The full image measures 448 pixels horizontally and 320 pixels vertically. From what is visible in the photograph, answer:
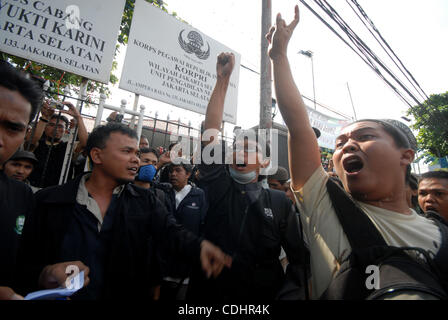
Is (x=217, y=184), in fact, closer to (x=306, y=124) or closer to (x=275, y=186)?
(x=306, y=124)

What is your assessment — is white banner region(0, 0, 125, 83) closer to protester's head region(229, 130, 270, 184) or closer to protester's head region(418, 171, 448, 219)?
protester's head region(229, 130, 270, 184)

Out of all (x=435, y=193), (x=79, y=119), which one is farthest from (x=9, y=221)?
(x=435, y=193)

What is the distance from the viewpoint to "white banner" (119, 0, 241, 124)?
450 centimetres

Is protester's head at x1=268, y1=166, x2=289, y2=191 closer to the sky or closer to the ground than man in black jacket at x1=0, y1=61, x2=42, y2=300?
closer to the sky

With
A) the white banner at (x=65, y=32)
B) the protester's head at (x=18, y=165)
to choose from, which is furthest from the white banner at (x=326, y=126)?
the protester's head at (x=18, y=165)

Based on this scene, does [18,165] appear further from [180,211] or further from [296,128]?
[296,128]

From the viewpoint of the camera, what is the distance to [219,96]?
5.97 ft

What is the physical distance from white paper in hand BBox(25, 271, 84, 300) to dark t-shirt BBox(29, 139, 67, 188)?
107 inches

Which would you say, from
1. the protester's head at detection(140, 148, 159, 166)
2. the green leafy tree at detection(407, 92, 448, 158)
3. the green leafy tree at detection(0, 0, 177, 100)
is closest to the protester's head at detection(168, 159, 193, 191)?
the protester's head at detection(140, 148, 159, 166)

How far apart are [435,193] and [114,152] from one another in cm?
322

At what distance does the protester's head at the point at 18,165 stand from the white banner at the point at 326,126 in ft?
28.3

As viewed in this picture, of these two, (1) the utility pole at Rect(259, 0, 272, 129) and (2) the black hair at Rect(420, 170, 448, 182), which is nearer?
(2) the black hair at Rect(420, 170, 448, 182)
